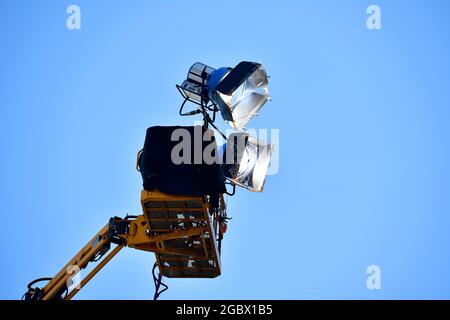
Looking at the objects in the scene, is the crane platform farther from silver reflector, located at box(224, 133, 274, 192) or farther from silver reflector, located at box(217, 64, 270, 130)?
silver reflector, located at box(217, 64, 270, 130)

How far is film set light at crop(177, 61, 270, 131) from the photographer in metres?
8.56

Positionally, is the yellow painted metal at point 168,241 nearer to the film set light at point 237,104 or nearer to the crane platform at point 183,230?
the crane platform at point 183,230

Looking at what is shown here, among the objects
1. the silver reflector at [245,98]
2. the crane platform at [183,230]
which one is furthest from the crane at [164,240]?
the silver reflector at [245,98]

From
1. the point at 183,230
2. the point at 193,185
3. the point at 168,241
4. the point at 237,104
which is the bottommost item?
the point at 168,241

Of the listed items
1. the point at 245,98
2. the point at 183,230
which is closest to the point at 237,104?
the point at 245,98

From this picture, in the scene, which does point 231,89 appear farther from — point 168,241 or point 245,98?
point 168,241

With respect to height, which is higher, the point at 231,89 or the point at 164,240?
the point at 231,89

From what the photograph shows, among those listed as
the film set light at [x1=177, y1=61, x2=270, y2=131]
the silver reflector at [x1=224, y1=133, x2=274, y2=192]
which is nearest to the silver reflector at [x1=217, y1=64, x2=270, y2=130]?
the film set light at [x1=177, y1=61, x2=270, y2=131]

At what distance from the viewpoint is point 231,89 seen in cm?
850

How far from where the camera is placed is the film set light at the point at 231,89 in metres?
8.56

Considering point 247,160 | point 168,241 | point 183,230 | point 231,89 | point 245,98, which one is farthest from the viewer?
point 168,241

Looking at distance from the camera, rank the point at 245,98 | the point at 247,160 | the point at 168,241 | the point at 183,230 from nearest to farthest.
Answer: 1. the point at 245,98
2. the point at 183,230
3. the point at 247,160
4. the point at 168,241
